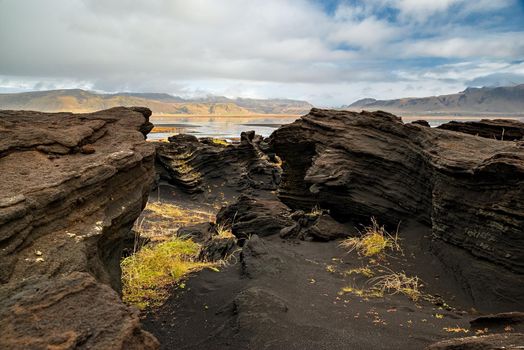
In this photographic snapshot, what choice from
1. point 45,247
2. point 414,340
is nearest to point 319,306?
point 414,340

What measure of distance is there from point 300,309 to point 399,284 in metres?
2.49

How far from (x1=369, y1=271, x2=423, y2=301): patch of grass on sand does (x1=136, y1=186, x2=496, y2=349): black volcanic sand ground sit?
18 cm

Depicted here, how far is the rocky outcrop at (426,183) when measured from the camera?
24.6 feet

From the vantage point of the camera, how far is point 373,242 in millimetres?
10672

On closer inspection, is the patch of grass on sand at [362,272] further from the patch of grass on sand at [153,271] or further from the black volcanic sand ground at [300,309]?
the patch of grass on sand at [153,271]

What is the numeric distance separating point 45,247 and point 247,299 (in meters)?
2.98

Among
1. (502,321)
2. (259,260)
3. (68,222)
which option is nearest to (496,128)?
(259,260)

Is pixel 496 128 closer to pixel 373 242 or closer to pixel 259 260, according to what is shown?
pixel 373 242

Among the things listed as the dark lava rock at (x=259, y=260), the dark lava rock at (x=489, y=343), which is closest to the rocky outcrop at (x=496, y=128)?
the dark lava rock at (x=259, y=260)

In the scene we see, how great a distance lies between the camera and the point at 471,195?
27.8 ft

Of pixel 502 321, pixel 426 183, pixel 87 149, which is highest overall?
pixel 87 149

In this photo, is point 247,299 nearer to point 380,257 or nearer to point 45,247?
point 45,247

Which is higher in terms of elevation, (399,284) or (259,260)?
(259,260)

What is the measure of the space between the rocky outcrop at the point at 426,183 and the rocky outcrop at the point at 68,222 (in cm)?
600
